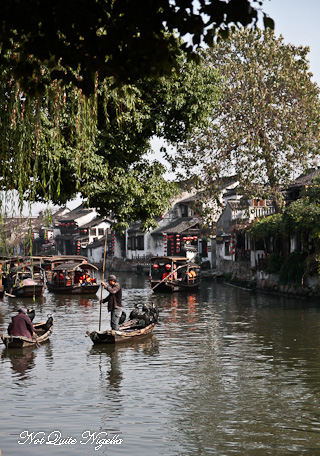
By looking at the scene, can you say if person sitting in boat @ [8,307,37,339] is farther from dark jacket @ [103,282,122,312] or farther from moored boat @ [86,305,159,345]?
dark jacket @ [103,282,122,312]

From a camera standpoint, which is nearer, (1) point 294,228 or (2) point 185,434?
(2) point 185,434

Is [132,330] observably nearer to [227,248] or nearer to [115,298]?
[115,298]

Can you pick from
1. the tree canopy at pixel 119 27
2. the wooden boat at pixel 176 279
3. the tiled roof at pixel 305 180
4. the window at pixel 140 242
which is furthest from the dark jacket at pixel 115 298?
the window at pixel 140 242

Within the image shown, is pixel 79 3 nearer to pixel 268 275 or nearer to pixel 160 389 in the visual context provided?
pixel 160 389

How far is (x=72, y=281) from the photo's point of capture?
4694 cm

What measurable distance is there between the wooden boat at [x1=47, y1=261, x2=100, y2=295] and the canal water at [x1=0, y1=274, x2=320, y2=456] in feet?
58.6

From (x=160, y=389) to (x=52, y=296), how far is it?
30796 millimetres

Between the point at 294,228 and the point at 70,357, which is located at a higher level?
the point at 294,228

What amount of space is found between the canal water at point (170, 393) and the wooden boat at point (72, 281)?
17.9m

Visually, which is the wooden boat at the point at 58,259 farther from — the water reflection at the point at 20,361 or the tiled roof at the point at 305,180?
the water reflection at the point at 20,361

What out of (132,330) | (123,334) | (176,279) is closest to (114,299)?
(123,334)

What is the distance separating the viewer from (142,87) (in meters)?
19.5

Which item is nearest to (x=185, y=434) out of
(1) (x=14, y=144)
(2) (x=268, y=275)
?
(1) (x=14, y=144)

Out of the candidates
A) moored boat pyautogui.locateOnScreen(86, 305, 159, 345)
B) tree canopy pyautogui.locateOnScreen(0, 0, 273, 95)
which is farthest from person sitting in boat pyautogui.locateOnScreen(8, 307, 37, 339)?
tree canopy pyautogui.locateOnScreen(0, 0, 273, 95)
